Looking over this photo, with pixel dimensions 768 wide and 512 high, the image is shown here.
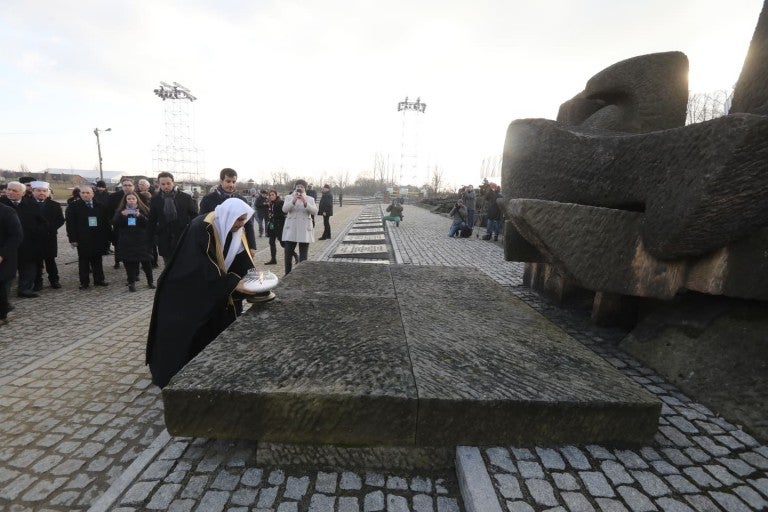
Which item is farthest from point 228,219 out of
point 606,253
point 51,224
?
point 51,224

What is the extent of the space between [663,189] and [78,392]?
4.72m

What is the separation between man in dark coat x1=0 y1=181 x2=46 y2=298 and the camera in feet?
18.7

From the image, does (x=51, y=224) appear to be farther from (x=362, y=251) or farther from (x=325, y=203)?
(x=325, y=203)

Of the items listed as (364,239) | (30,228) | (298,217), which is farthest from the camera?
(364,239)

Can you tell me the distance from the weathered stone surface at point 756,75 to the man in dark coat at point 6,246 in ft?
24.6

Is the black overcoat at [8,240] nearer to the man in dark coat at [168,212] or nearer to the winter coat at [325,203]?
the man in dark coat at [168,212]

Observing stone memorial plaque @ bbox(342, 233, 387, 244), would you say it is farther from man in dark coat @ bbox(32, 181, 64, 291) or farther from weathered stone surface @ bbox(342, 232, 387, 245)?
man in dark coat @ bbox(32, 181, 64, 291)

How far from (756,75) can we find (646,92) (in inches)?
33.7

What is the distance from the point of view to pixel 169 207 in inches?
246

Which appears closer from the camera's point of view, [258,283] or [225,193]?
[258,283]

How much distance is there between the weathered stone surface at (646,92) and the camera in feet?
12.3

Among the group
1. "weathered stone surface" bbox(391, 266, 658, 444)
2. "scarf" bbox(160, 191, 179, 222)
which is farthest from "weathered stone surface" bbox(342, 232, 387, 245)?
"weathered stone surface" bbox(391, 266, 658, 444)

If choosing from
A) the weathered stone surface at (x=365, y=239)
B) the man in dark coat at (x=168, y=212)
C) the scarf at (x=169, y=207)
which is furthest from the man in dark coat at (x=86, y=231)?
the weathered stone surface at (x=365, y=239)

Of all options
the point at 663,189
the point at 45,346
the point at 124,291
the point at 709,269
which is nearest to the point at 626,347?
the point at 709,269
